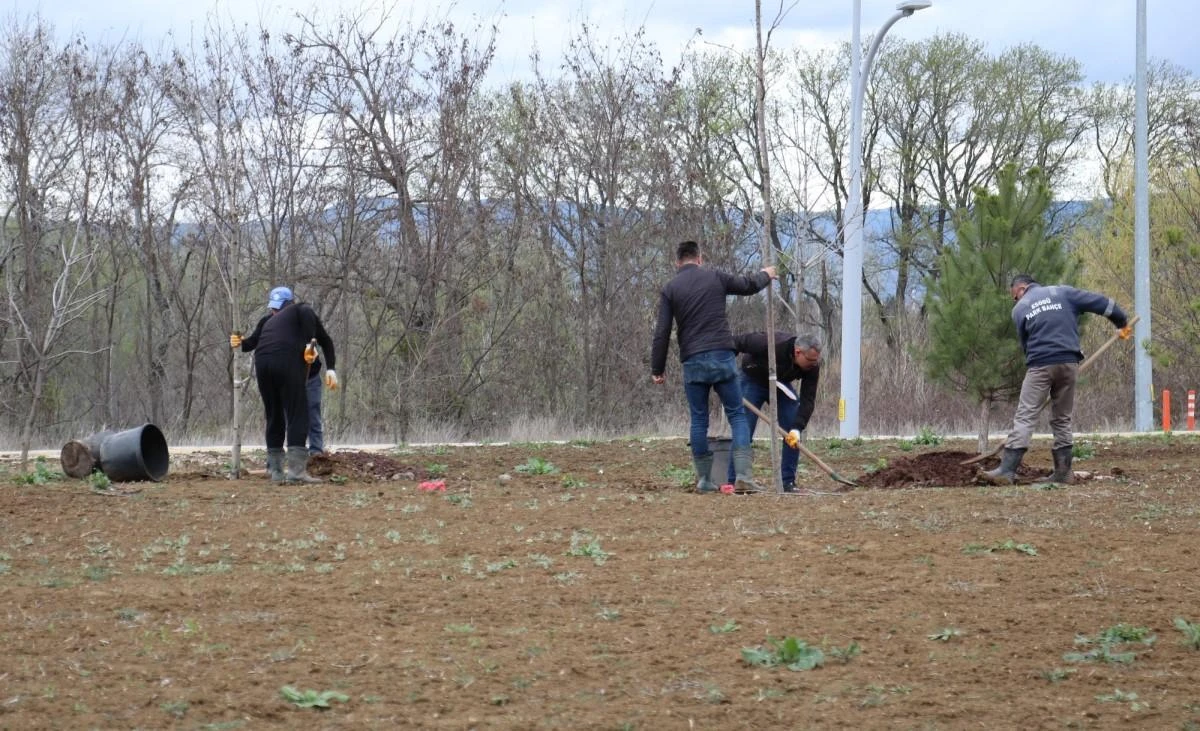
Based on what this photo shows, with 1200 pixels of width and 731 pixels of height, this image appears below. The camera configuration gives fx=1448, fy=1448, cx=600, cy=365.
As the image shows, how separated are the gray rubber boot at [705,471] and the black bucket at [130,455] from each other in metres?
4.70

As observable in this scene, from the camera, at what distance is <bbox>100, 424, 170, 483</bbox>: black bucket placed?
40.6 feet

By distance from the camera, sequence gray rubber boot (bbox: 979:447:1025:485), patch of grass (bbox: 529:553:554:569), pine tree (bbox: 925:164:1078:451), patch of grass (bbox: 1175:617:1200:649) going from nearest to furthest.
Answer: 1. patch of grass (bbox: 1175:617:1200:649)
2. patch of grass (bbox: 529:553:554:569)
3. gray rubber boot (bbox: 979:447:1025:485)
4. pine tree (bbox: 925:164:1078:451)

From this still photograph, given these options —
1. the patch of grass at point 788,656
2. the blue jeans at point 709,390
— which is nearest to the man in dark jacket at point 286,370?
the blue jeans at point 709,390

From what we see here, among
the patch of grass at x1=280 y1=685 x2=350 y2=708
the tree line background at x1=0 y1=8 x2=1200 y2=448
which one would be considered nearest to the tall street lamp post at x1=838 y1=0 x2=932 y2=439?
the tree line background at x1=0 y1=8 x2=1200 y2=448

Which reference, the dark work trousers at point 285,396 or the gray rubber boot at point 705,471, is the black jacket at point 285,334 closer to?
the dark work trousers at point 285,396

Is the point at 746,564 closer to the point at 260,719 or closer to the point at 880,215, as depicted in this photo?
the point at 260,719

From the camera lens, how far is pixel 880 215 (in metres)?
40.9

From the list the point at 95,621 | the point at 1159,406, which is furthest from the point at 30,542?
the point at 1159,406

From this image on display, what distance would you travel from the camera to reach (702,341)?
1089 cm

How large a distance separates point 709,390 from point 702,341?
0.42m

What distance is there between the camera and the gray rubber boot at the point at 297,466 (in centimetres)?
1227

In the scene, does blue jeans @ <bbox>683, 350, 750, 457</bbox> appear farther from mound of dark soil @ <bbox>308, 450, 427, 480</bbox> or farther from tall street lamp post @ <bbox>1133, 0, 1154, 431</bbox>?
tall street lamp post @ <bbox>1133, 0, 1154, 431</bbox>

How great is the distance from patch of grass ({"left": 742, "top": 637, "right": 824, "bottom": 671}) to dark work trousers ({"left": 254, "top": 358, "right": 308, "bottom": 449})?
7.27 metres

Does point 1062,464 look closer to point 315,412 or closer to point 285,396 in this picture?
point 285,396
